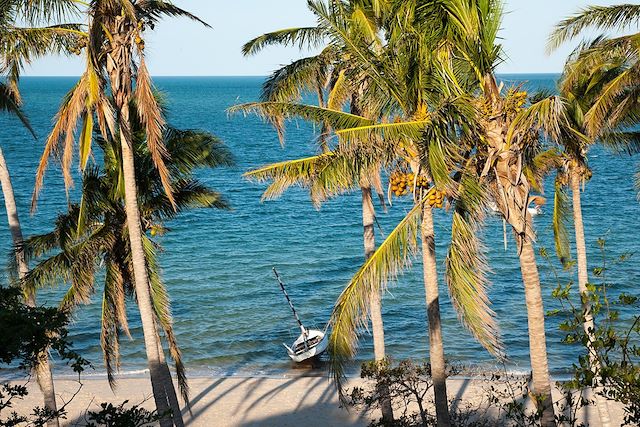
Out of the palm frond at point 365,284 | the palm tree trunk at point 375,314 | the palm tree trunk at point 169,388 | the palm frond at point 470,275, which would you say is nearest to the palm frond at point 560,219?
the palm tree trunk at point 375,314

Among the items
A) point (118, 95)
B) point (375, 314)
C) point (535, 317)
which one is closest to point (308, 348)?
point (375, 314)

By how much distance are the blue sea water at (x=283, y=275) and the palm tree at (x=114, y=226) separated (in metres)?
2.12

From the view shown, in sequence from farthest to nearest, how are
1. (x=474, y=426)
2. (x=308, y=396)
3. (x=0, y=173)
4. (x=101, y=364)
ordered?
1. (x=101, y=364)
2. (x=308, y=396)
3. (x=0, y=173)
4. (x=474, y=426)

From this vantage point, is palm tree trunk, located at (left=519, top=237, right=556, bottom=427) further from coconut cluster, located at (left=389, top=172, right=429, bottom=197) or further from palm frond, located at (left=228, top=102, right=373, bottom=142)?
palm frond, located at (left=228, top=102, right=373, bottom=142)

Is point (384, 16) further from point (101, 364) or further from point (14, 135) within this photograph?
point (14, 135)

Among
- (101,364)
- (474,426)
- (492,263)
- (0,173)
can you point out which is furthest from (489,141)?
(492,263)

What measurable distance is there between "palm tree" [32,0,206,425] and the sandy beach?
8372mm

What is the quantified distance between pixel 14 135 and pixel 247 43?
86511 mm

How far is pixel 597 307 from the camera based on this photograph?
9.09 meters

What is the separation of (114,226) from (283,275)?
25107 mm

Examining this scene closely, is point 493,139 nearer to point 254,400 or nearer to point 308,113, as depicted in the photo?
point 308,113

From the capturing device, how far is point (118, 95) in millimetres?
13062

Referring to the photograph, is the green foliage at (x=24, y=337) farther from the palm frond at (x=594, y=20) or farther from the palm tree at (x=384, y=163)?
the palm frond at (x=594, y=20)

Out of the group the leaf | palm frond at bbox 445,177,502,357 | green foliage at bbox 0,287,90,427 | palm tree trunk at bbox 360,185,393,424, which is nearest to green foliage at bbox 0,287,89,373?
green foliage at bbox 0,287,90,427
